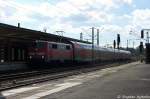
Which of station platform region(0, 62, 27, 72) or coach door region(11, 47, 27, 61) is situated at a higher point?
coach door region(11, 47, 27, 61)

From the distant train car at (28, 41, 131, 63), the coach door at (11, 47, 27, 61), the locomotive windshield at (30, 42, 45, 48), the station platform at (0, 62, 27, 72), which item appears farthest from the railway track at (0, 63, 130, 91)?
the coach door at (11, 47, 27, 61)

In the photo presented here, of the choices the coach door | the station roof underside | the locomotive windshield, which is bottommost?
the coach door

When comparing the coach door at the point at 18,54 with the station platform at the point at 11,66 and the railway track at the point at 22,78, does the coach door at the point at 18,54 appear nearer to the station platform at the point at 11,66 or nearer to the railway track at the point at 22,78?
the station platform at the point at 11,66

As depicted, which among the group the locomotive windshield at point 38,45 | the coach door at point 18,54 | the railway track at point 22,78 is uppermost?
the locomotive windshield at point 38,45

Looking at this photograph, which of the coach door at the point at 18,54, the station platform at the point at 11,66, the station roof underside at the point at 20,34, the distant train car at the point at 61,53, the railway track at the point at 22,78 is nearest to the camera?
the railway track at the point at 22,78

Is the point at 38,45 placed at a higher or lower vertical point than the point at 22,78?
higher

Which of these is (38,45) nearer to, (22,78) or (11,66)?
(11,66)

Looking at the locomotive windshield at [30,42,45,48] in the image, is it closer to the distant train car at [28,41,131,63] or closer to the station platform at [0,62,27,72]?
the distant train car at [28,41,131,63]

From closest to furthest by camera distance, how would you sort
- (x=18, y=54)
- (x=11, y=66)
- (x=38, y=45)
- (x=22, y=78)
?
(x=22, y=78) < (x=11, y=66) < (x=38, y=45) < (x=18, y=54)

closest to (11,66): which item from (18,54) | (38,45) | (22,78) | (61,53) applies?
(38,45)

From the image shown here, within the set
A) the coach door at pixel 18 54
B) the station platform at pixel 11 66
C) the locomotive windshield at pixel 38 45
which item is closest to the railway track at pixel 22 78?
the station platform at pixel 11 66

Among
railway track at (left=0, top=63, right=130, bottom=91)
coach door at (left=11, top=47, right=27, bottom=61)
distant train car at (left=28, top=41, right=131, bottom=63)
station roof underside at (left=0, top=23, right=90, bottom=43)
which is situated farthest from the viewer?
coach door at (left=11, top=47, right=27, bottom=61)

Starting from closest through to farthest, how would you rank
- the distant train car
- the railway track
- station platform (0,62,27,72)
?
the railway track < station platform (0,62,27,72) < the distant train car

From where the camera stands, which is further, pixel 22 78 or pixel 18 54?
pixel 18 54
